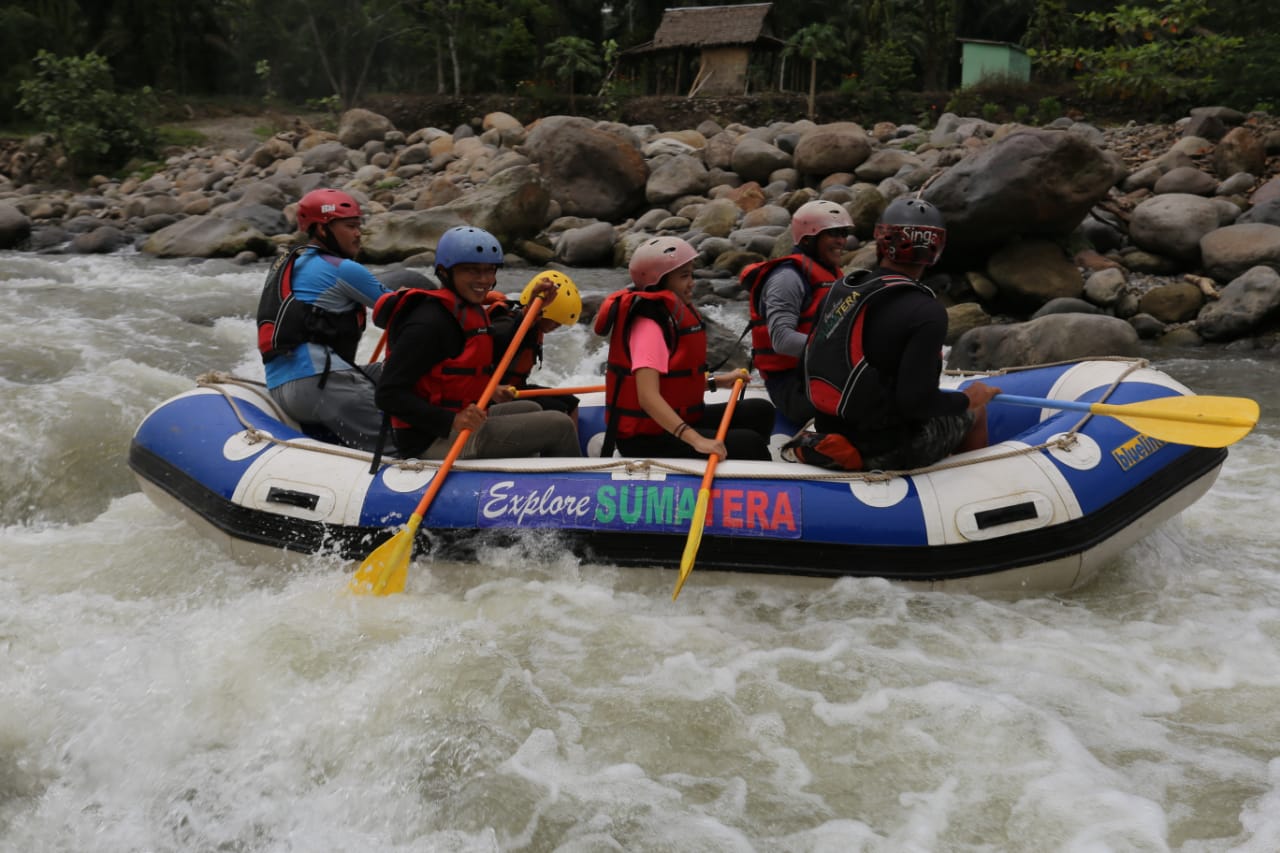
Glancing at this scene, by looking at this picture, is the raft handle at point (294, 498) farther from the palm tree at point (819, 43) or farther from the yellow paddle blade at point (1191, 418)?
the palm tree at point (819, 43)

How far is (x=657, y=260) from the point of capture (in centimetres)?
397

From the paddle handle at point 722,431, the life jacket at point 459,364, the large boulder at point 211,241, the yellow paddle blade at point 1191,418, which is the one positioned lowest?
the large boulder at point 211,241

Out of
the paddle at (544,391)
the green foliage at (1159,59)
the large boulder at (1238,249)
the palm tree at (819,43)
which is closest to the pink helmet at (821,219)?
the paddle at (544,391)

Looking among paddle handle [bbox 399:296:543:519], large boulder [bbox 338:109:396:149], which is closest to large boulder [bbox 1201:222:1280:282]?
paddle handle [bbox 399:296:543:519]

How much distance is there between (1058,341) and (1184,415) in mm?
3420

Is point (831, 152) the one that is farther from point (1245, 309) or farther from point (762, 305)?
point (762, 305)

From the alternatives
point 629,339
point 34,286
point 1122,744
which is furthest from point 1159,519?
point 34,286

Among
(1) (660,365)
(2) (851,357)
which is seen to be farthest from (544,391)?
(2) (851,357)

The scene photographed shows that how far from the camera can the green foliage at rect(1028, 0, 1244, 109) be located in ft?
44.4

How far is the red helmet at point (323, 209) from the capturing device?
4.47 m

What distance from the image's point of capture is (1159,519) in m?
4.08

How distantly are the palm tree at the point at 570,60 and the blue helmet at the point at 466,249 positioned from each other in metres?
18.2

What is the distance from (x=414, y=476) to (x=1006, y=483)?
2.17m

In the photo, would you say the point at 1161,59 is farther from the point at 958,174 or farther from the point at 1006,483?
the point at 1006,483
